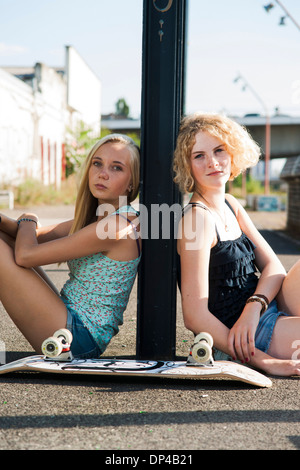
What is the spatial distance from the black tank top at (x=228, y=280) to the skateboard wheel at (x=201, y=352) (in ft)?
1.14

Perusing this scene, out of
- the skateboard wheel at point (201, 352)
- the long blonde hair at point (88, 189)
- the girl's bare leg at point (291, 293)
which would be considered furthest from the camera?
the long blonde hair at point (88, 189)

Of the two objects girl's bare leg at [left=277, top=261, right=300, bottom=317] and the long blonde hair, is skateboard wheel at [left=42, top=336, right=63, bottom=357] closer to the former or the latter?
the long blonde hair

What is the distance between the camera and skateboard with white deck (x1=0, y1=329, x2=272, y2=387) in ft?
8.65

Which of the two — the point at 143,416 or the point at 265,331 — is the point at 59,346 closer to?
the point at 143,416

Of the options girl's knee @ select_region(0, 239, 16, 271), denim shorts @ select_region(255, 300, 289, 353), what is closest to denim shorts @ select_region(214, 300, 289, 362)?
denim shorts @ select_region(255, 300, 289, 353)

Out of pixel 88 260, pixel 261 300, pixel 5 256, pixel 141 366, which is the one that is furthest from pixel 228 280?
pixel 5 256

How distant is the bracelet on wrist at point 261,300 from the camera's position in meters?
2.86

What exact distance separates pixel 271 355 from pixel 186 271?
1.99ft

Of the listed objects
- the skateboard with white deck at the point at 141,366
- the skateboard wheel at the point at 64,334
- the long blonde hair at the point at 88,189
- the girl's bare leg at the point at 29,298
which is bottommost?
the skateboard with white deck at the point at 141,366

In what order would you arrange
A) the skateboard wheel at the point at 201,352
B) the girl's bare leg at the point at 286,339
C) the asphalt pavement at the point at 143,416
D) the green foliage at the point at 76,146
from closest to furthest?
the asphalt pavement at the point at 143,416
the skateboard wheel at the point at 201,352
the girl's bare leg at the point at 286,339
the green foliage at the point at 76,146

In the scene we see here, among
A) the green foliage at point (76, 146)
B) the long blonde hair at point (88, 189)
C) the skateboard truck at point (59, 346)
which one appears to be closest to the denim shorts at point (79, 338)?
the skateboard truck at point (59, 346)

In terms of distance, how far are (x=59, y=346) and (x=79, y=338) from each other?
239 mm

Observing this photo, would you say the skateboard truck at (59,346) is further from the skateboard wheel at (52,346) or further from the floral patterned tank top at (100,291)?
the floral patterned tank top at (100,291)
